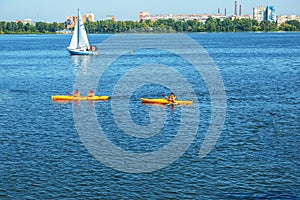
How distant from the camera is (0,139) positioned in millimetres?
49812

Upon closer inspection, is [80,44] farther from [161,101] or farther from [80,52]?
[161,101]

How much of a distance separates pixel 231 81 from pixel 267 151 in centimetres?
4496

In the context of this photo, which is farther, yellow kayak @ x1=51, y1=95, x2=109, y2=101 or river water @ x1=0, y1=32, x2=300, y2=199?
yellow kayak @ x1=51, y1=95, x2=109, y2=101

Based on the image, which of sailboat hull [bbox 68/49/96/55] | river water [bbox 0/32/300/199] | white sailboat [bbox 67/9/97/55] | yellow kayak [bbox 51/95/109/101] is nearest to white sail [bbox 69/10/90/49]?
white sailboat [bbox 67/9/97/55]

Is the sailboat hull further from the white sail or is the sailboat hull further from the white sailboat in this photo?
the white sail

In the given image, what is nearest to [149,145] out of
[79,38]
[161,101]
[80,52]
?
[161,101]

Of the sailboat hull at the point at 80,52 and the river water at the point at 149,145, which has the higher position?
the sailboat hull at the point at 80,52

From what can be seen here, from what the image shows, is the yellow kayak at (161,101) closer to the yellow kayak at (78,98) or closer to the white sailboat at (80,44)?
the yellow kayak at (78,98)

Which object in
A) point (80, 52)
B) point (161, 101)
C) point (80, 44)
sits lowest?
point (161, 101)

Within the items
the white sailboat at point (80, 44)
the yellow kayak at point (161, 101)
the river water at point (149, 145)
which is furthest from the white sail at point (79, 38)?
the yellow kayak at point (161, 101)

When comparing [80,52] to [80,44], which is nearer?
[80,52]

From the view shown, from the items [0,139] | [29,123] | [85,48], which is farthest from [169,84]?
[85,48]

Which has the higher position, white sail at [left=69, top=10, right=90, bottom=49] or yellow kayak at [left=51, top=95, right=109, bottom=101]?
white sail at [left=69, top=10, right=90, bottom=49]

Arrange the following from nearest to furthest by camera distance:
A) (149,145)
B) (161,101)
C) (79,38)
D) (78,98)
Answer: (149,145)
(161,101)
(78,98)
(79,38)
